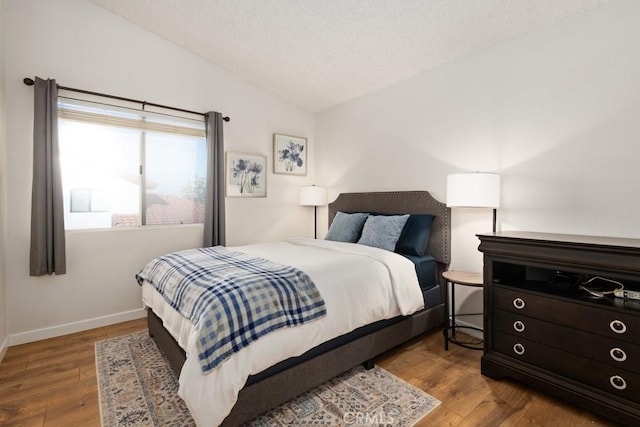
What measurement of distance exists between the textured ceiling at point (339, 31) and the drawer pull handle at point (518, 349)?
227 centimetres

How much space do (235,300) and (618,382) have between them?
199 cm

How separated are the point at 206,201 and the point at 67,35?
1908 mm

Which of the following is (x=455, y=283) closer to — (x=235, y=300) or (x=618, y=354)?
(x=618, y=354)

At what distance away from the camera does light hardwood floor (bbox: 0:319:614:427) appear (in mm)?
1666

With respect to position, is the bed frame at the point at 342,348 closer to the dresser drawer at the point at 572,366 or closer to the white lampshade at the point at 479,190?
the white lampshade at the point at 479,190

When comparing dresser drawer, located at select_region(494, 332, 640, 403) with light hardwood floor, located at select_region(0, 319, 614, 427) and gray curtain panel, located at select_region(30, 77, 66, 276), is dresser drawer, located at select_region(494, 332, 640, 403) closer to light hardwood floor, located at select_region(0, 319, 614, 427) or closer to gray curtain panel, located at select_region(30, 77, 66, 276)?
light hardwood floor, located at select_region(0, 319, 614, 427)

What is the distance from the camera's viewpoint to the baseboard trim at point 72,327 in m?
2.61

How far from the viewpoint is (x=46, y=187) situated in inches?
102

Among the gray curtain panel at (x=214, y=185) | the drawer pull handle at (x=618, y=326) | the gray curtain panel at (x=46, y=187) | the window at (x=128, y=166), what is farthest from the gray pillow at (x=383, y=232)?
the gray curtain panel at (x=46, y=187)

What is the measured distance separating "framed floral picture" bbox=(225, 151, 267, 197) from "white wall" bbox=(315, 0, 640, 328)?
1.60m

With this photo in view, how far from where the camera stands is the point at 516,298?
1940 mm

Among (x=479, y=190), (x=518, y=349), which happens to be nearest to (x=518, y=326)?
(x=518, y=349)

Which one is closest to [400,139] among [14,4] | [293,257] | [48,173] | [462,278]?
[462,278]

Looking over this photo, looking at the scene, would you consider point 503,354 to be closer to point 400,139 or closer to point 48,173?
point 400,139
